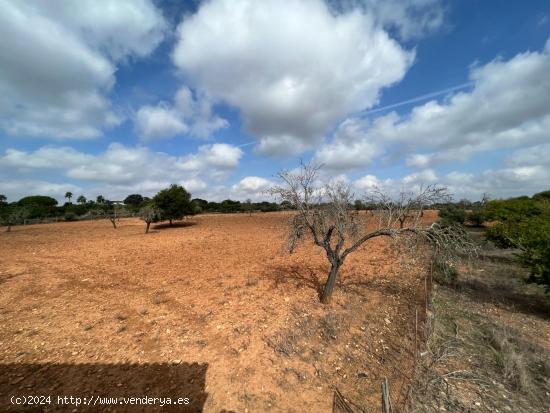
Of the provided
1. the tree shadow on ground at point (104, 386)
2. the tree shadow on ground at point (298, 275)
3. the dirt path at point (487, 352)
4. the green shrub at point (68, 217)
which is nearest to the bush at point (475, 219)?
the dirt path at point (487, 352)

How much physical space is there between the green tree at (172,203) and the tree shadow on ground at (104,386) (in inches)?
1097

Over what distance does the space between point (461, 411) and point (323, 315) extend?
381 cm

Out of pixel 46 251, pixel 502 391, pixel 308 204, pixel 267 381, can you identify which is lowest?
pixel 502 391

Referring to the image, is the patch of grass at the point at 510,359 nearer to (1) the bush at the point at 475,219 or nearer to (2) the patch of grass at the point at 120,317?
(2) the patch of grass at the point at 120,317

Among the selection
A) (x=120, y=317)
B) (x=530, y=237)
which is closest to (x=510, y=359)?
(x=530, y=237)

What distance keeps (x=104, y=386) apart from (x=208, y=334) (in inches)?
95.9

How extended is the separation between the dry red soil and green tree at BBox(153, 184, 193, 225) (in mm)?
19116

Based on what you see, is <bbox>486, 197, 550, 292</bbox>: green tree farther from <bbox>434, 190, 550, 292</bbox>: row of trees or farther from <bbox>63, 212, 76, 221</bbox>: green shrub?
<bbox>63, 212, 76, 221</bbox>: green shrub

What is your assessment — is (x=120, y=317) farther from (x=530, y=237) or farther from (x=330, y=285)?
(x=530, y=237)

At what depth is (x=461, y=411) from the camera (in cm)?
462

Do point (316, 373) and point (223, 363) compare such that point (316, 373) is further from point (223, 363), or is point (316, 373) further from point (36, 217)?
point (36, 217)

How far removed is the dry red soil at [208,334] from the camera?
16.1 feet

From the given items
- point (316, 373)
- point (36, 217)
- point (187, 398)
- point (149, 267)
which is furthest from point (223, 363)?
point (36, 217)

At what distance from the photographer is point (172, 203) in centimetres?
3228
